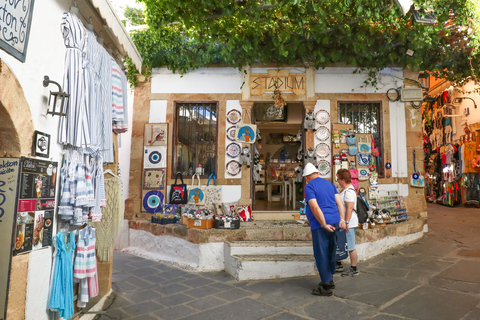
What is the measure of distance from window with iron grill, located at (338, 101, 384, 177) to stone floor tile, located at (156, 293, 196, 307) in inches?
223

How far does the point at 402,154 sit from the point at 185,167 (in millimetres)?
5278

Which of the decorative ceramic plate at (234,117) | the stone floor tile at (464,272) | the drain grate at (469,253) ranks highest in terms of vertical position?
the decorative ceramic plate at (234,117)

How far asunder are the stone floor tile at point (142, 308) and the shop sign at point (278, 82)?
5.34 m

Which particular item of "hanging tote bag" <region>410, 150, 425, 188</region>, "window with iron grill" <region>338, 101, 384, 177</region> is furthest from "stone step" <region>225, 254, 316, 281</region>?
"window with iron grill" <region>338, 101, 384, 177</region>

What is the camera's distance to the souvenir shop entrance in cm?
1035

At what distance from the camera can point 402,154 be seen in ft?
25.4

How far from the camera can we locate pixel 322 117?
776 centimetres

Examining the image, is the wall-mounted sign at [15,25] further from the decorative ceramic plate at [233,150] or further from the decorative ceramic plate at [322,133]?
the decorative ceramic plate at [322,133]

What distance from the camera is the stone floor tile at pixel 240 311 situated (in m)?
3.49

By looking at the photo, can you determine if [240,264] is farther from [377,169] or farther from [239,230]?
[377,169]

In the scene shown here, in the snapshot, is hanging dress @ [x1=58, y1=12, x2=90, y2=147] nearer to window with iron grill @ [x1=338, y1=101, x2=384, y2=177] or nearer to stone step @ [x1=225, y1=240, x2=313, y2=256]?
stone step @ [x1=225, y1=240, x2=313, y2=256]

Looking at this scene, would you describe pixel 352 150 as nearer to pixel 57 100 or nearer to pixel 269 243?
pixel 269 243

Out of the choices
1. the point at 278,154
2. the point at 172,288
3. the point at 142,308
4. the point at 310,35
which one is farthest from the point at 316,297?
the point at 278,154

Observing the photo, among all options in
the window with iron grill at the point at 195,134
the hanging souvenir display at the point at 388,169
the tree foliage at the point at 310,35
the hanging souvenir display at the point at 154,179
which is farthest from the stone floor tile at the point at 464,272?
the hanging souvenir display at the point at 154,179
